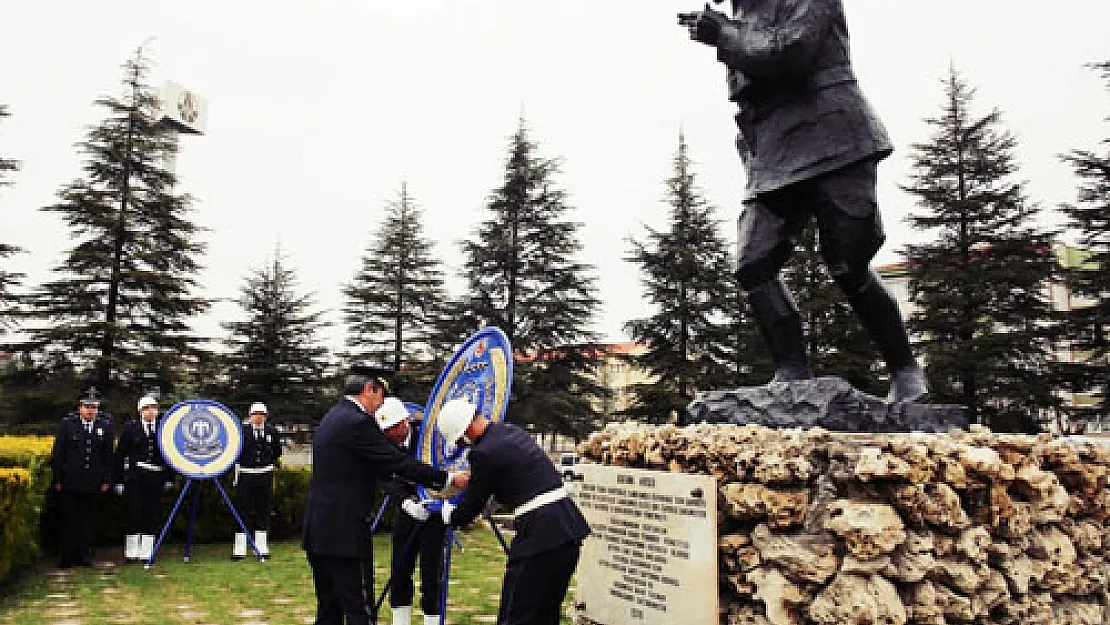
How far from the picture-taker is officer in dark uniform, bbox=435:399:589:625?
4.10 m

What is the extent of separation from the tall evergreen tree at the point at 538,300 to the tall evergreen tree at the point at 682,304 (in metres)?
1.68

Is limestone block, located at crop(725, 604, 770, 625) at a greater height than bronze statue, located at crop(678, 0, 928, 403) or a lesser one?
lesser

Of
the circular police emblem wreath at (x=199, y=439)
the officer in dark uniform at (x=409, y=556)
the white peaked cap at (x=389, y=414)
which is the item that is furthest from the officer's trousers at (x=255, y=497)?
the white peaked cap at (x=389, y=414)

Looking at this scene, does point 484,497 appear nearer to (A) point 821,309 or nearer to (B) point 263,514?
(B) point 263,514

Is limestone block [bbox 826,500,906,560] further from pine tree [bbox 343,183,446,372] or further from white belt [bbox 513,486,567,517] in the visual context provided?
pine tree [bbox 343,183,446,372]

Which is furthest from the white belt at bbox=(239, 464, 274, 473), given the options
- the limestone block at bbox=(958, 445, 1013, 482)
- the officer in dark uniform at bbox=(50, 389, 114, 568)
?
the limestone block at bbox=(958, 445, 1013, 482)

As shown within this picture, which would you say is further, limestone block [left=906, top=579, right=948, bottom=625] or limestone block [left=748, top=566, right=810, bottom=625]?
limestone block [left=748, top=566, right=810, bottom=625]

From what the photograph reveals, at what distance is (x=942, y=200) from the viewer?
2142cm

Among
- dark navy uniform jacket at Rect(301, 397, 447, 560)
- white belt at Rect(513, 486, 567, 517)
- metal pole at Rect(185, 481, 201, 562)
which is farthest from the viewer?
metal pole at Rect(185, 481, 201, 562)

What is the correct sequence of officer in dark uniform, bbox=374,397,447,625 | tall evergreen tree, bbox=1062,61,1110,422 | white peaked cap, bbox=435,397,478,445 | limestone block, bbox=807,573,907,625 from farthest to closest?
1. tall evergreen tree, bbox=1062,61,1110,422
2. officer in dark uniform, bbox=374,397,447,625
3. white peaked cap, bbox=435,397,478,445
4. limestone block, bbox=807,573,907,625

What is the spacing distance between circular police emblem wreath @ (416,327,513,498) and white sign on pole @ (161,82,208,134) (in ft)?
77.8

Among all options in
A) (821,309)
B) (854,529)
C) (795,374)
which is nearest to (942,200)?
(821,309)

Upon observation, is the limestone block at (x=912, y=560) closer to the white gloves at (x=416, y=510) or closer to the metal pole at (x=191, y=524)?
the white gloves at (x=416, y=510)

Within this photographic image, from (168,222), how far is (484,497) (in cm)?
2051
